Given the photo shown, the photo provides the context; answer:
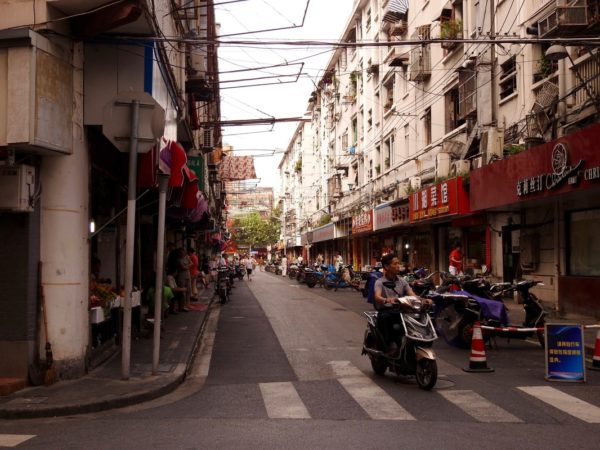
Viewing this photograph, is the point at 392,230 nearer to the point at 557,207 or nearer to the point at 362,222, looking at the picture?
the point at 362,222

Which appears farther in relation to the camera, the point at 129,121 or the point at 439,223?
the point at 439,223

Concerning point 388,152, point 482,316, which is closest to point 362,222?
point 388,152

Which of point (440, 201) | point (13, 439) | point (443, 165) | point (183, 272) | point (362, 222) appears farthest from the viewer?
point (362, 222)

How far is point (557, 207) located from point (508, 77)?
467 cm

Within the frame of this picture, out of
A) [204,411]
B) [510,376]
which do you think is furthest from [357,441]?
[510,376]

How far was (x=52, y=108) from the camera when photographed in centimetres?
784

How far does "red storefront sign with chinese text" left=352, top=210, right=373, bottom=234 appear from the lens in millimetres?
33438

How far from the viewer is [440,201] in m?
21.9

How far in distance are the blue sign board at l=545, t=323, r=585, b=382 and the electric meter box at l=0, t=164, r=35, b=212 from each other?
6.80m

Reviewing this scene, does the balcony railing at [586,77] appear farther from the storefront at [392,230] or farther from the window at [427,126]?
the window at [427,126]

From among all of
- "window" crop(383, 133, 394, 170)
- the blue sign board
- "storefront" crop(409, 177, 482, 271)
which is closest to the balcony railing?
"storefront" crop(409, 177, 482, 271)

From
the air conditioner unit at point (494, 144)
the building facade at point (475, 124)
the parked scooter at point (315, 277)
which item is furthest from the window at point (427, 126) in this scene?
the parked scooter at point (315, 277)

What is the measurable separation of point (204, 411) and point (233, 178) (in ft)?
89.3

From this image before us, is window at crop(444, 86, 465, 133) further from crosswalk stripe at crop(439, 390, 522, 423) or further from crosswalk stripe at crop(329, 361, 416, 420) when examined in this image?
crosswalk stripe at crop(439, 390, 522, 423)
